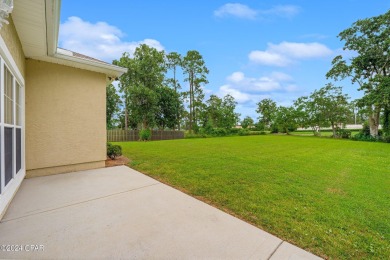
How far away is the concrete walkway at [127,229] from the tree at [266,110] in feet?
98.1

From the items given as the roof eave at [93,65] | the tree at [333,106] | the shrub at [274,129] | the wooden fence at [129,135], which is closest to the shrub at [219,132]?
the wooden fence at [129,135]

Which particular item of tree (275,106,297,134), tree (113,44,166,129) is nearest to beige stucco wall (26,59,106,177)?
tree (113,44,166,129)

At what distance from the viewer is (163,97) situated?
2012cm

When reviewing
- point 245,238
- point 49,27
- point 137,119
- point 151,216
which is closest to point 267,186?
point 245,238

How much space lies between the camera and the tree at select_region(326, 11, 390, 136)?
1678 cm

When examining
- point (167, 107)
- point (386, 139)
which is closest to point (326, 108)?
point (386, 139)

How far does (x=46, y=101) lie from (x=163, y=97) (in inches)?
623

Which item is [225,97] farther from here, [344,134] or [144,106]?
[344,134]

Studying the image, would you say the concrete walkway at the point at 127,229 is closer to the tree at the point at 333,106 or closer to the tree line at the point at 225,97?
the tree line at the point at 225,97

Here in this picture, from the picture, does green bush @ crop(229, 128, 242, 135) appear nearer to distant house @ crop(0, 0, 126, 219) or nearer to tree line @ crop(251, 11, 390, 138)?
tree line @ crop(251, 11, 390, 138)

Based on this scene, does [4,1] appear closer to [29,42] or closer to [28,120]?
[29,42]

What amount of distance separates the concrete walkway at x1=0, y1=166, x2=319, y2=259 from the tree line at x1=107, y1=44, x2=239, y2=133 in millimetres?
15102

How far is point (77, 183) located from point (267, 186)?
4133 mm

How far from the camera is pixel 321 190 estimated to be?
149 inches
